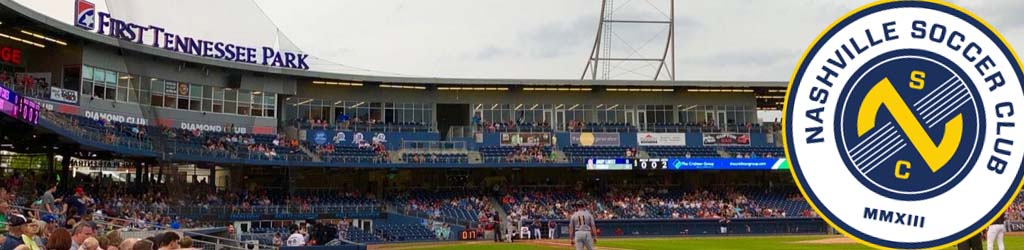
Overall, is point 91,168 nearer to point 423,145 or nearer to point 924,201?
point 423,145

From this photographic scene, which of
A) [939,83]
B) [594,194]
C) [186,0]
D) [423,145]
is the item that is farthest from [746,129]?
[939,83]

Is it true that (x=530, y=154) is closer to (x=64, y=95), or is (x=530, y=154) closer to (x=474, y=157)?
(x=474, y=157)

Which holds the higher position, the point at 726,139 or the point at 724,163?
the point at 726,139

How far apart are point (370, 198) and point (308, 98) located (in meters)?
9.73

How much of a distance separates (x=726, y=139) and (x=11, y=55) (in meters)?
41.6

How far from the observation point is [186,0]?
11.9m

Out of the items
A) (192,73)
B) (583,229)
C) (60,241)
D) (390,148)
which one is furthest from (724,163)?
(60,241)

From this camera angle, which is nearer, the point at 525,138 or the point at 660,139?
the point at 525,138

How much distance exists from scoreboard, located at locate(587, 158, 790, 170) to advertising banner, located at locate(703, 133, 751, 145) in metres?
4.97

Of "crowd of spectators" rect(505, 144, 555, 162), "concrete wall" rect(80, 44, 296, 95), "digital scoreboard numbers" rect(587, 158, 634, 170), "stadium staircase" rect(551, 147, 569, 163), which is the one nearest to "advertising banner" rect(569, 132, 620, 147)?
"stadium staircase" rect(551, 147, 569, 163)

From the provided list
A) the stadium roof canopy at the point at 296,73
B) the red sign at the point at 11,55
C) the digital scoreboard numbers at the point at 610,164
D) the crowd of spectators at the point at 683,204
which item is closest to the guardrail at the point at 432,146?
the stadium roof canopy at the point at 296,73

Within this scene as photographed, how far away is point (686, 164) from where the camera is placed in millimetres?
50844

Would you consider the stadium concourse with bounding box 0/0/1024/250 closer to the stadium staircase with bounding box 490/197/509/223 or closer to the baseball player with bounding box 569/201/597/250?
the stadium staircase with bounding box 490/197/509/223

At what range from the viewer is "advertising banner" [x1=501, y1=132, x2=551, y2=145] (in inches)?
2147
